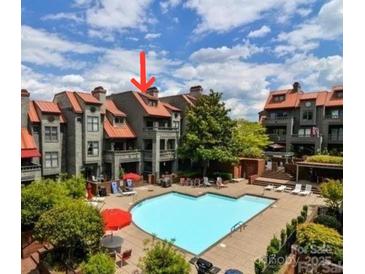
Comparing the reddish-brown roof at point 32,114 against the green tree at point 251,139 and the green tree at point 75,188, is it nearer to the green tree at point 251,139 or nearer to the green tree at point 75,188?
the green tree at point 75,188

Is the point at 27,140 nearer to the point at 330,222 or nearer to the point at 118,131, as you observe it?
the point at 118,131

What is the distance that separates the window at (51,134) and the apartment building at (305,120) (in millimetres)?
31532

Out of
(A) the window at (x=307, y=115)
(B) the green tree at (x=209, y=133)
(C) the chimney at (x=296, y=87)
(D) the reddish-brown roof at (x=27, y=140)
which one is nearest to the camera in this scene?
(D) the reddish-brown roof at (x=27, y=140)

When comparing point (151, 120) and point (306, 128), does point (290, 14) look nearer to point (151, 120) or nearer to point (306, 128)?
point (151, 120)

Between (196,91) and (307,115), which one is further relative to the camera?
(196,91)

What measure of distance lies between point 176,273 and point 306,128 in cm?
3537

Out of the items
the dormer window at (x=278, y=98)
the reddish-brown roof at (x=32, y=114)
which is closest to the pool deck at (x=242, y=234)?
the reddish-brown roof at (x=32, y=114)

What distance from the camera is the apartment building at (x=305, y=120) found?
3547 centimetres

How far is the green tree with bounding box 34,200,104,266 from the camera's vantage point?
1049cm

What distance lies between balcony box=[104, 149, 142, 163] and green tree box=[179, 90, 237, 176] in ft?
19.0

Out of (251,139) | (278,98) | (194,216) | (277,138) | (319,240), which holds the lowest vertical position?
(194,216)

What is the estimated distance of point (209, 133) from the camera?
100 feet

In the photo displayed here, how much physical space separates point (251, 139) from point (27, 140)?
92.2 feet

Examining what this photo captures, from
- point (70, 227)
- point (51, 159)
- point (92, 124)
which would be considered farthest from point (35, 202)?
point (92, 124)
